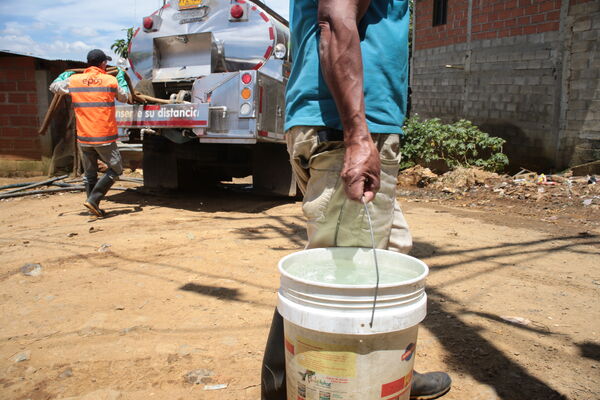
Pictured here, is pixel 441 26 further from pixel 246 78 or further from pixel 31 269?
pixel 31 269

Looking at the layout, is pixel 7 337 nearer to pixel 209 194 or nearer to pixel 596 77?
pixel 209 194

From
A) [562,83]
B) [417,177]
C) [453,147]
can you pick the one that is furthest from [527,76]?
[417,177]

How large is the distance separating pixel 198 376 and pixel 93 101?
4.15 m

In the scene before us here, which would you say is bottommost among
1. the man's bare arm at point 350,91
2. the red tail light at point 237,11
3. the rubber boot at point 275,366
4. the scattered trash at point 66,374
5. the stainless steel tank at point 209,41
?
the scattered trash at point 66,374

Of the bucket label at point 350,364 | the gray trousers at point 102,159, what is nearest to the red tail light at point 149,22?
the gray trousers at point 102,159

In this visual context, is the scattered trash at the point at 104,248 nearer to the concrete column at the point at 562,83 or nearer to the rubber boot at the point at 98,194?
the rubber boot at the point at 98,194

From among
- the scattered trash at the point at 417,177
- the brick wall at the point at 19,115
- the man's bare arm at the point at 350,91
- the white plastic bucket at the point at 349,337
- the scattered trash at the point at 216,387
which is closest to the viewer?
the white plastic bucket at the point at 349,337

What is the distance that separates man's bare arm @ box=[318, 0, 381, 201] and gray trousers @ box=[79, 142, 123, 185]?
453 centimetres

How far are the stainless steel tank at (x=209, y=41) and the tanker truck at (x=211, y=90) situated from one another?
0.5 inches

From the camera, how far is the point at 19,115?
28.1 feet

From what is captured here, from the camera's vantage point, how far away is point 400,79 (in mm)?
1604

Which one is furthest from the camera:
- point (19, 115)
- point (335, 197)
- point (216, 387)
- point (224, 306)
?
point (19, 115)

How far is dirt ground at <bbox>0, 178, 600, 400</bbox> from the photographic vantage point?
194 cm

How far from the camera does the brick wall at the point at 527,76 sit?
24.8 ft
